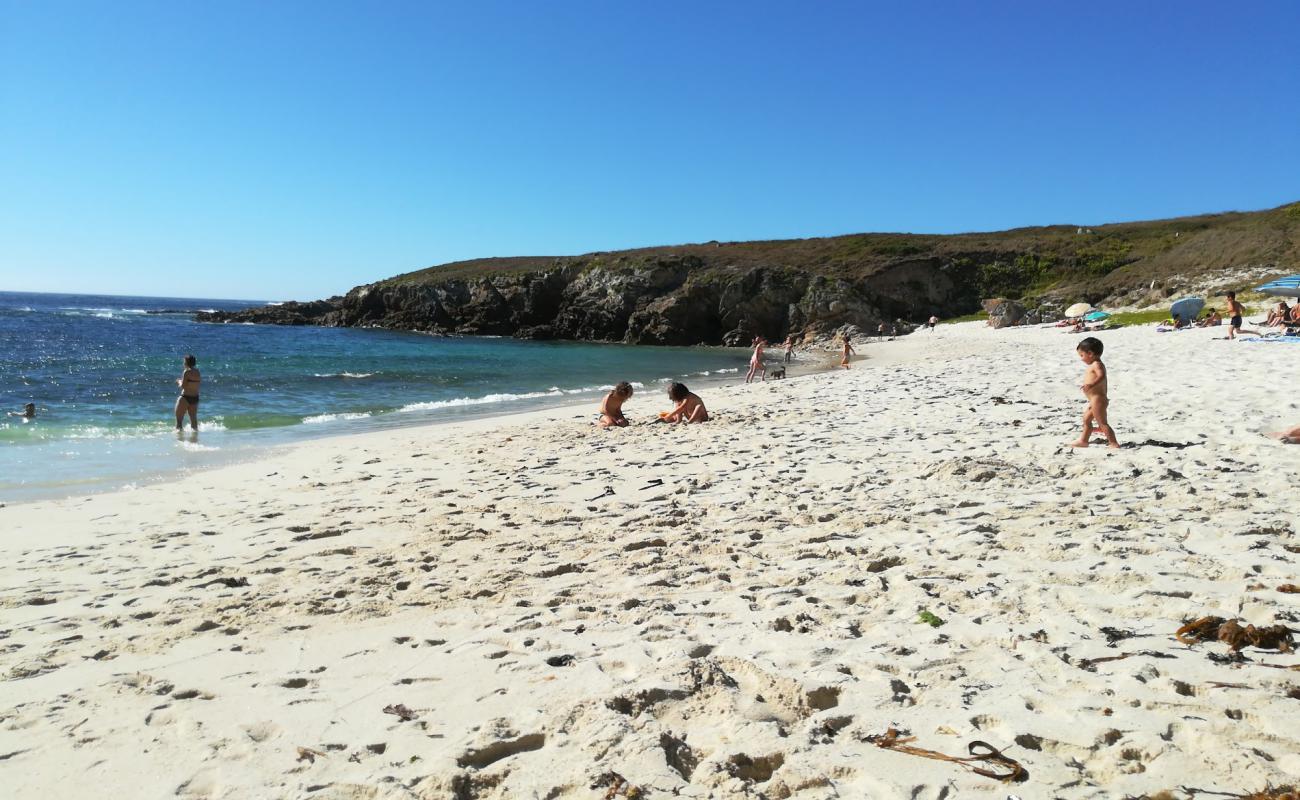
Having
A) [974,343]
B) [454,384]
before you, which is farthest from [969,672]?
[974,343]

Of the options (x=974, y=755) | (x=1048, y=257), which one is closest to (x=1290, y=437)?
(x=974, y=755)

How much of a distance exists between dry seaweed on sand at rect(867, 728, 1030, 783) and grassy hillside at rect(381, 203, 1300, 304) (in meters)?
42.3

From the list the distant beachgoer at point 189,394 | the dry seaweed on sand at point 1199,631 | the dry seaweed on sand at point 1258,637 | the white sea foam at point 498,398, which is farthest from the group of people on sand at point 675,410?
the dry seaweed on sand at point 1258,637

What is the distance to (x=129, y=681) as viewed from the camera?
346 centimetres

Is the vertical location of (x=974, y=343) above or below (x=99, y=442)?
above

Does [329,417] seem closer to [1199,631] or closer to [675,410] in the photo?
[675,410]

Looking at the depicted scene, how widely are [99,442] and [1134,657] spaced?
14133 mm

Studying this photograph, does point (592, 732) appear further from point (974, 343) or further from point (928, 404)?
point (974, 343)

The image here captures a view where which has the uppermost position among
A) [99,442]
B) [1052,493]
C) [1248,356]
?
[1248,356]

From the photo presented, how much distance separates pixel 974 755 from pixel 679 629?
1585 millimetres

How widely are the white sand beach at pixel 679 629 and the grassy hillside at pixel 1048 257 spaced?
38980mm

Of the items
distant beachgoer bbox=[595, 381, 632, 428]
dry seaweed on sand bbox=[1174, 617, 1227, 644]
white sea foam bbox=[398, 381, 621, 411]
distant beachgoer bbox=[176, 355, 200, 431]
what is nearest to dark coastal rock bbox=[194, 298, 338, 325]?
white sea foam bbox=[398, 381, 621, 411]

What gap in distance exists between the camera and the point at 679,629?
12.2ft

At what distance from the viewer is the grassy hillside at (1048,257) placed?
4084cm
